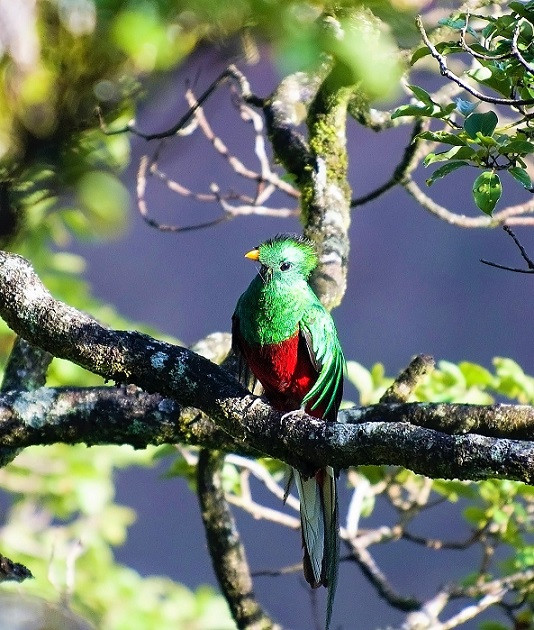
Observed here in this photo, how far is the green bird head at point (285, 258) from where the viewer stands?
249cm

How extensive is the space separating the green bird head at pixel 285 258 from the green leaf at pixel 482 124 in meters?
0.94

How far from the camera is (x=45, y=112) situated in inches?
36.2

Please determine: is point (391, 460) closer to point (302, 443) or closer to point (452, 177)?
point (302, 443)

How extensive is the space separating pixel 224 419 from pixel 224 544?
42.3 inches

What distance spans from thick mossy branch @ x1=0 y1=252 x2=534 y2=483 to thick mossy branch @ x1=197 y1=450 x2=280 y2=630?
0.50m

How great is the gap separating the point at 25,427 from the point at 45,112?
1398 millimetres

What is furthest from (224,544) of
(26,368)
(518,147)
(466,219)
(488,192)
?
(518,147)

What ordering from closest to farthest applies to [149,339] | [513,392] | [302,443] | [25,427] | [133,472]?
[302,443], [149,339], [25,427], [513,392], [133,472]

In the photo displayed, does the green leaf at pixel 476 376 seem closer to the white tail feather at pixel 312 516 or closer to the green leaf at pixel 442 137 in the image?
the white tail feather at pixel 312 516

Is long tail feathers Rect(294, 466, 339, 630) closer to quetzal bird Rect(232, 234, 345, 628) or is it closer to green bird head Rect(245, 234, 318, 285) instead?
quetzal bird Rect(232, 234, 345, 628)

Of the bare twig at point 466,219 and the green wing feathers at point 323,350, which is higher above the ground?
the bare twig at point 466,219

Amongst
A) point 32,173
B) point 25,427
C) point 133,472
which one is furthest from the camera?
point 133,472

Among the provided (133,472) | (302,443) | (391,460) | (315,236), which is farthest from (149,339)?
(133,472)

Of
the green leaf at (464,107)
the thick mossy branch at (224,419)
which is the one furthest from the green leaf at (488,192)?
the thick mossy branch at (224,419)
